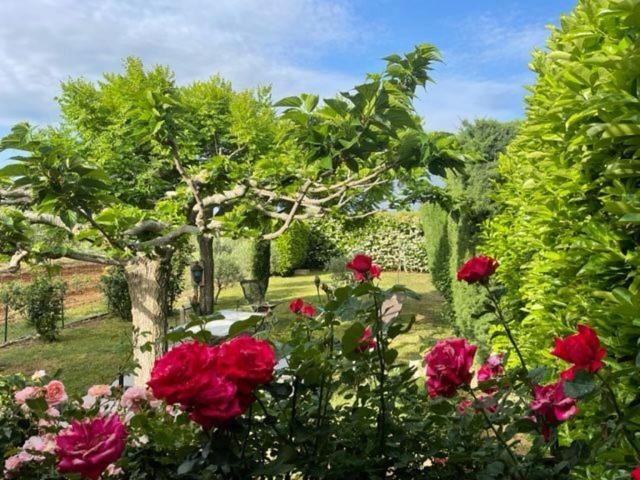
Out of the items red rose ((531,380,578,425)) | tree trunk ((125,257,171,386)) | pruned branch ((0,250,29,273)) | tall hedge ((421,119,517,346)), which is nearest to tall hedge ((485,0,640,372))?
red rose ((531,380,578,425))

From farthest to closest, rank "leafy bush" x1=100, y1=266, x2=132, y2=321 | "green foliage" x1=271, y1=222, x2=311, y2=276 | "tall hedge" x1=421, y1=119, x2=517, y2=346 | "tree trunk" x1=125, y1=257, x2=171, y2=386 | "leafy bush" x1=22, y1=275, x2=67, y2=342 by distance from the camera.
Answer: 1. "green foliage" x1=271, y1=222, x2=311, y2=276
2. "leafy bush" x1=100, y1=266, x2=132, y2=321
3. "leafy bush" x1=22, y1=275, x2=67, y2=342
4. "tall hedge" x1=421, y1=119, x2=517, y2=346
5. "tree trunk" x1=125, y1=257, x2=171, y2=386

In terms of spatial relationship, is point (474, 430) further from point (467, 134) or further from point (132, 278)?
point (467, 134)

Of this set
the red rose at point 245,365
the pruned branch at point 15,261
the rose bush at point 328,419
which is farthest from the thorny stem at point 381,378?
the pruned branch at point 15,261

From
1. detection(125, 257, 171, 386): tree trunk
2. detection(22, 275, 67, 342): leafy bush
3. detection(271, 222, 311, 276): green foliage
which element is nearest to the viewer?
detection(125, 257, 171, 386): tree trunk

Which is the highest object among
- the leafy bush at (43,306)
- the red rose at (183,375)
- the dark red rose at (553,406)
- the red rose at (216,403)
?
A: the red rose at (183,375)

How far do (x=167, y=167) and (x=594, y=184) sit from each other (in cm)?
538

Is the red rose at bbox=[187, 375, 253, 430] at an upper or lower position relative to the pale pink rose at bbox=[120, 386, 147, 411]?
upper

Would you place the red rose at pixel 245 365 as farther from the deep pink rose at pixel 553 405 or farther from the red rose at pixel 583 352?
the deep pink rose at pixel 553 405

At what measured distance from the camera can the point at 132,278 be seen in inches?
175

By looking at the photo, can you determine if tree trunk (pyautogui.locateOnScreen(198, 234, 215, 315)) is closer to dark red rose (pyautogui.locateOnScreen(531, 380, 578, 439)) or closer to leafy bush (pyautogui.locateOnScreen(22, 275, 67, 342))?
leafy bush (pyautogui.locateOnScreen(22, 275, 67, 342))

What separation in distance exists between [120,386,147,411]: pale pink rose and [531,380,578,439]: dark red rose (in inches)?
47.0

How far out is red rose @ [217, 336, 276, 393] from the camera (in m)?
0.98

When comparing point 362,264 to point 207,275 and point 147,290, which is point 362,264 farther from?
point 207,275

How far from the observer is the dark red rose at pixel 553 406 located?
1.32 meters
